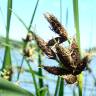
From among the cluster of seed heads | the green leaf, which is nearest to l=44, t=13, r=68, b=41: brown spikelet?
the cluster of seed heads

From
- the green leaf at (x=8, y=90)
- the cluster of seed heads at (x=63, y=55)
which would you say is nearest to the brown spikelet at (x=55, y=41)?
the cluster of seed heads at (x=63, y=55)

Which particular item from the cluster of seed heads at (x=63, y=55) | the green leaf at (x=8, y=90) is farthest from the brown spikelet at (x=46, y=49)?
the green leaf at (x=8, y=90)

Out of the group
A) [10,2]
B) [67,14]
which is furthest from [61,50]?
[67,14]

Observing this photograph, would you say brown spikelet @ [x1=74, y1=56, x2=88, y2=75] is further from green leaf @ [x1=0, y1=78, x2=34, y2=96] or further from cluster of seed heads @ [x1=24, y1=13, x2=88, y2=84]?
green leaf @ [x1=0, y1=78, x2=34, y2=96]

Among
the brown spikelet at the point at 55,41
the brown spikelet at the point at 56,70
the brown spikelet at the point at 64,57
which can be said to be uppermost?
the brown spikelet at the point at 55,41

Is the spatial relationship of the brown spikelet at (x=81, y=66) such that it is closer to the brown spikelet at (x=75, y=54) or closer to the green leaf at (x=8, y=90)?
the brown spikelet at (x=75, y=54)

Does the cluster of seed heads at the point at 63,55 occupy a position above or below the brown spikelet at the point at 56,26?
below

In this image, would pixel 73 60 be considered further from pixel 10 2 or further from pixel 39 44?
pixel 10 2

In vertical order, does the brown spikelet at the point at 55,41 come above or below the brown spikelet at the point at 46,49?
above

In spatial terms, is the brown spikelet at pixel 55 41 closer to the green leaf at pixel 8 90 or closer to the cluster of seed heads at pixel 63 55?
the cluster of seed heads at pixel 63 55
